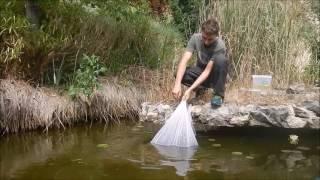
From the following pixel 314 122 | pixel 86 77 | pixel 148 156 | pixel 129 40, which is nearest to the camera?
pixel 148 156

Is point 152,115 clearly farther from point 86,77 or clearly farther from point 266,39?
point 266,39

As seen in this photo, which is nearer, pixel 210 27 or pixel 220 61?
pixel 210 27

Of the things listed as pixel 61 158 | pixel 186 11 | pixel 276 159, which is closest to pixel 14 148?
pixel 61 158

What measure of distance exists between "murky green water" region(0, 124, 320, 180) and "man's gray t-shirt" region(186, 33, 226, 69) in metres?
0.91

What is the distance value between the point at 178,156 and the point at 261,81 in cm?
218

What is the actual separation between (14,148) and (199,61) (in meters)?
2.32

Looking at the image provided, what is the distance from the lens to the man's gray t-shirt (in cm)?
662

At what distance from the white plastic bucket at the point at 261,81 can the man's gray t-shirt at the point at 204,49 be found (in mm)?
1068

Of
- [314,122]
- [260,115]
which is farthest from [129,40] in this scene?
[314,122]

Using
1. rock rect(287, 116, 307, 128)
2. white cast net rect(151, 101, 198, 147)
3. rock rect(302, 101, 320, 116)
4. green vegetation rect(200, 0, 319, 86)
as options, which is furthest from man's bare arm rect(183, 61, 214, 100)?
green vegetation rect(200, 0, 319, 86)

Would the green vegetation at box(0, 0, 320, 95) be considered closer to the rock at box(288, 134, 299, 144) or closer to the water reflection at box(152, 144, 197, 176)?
the rock at box(288, 134, 299, 144)

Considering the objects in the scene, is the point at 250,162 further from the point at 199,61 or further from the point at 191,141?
the point at 199,61

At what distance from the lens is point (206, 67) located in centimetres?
663

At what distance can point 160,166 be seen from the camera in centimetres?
556
